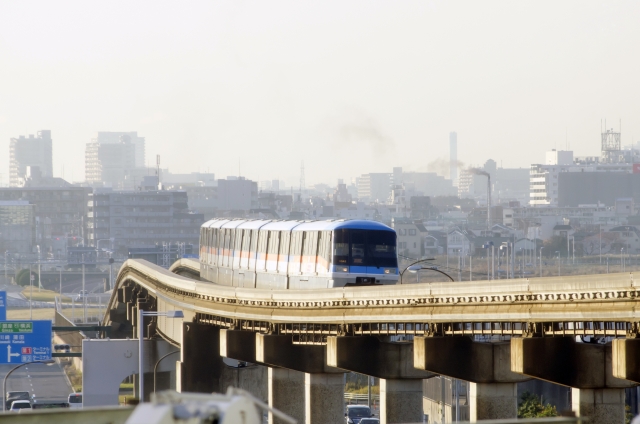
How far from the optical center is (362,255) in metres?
54.0

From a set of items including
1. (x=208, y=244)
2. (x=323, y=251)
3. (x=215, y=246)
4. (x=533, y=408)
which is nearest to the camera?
(x=323, y=251)

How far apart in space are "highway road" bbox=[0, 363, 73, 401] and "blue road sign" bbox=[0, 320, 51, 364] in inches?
935

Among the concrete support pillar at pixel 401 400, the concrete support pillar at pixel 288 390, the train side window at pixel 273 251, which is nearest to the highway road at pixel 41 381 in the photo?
the train side window at pixel 273 251

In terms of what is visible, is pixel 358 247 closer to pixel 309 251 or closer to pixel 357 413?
pixel 309 251

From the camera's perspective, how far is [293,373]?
57.2 m

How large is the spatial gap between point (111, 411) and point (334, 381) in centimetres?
3496

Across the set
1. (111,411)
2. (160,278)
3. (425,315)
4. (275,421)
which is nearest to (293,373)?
(275,421)

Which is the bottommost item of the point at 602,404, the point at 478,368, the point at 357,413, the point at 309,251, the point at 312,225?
the point at 357,413

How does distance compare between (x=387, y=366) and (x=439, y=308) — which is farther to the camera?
(x=387, y=366)

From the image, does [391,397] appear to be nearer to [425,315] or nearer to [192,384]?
[425,315]

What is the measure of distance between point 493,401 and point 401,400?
7.74m

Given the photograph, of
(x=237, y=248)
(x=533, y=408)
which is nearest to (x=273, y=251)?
(x=237, y=248)

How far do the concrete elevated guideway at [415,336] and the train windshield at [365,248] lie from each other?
110 inches

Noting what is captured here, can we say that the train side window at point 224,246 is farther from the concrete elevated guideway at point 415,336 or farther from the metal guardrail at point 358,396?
the metal guardrail at point 358,396
